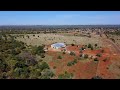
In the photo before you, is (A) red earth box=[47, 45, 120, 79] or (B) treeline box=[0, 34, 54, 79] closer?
(B) treeline box=[0, 34, 54, 79]

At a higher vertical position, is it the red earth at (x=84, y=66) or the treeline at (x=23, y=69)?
the treeline at (x=23, y=69)

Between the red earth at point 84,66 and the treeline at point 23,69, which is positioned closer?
the treeline at point 23,69

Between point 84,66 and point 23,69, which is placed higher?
point 23,69

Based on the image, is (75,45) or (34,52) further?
(75,45)

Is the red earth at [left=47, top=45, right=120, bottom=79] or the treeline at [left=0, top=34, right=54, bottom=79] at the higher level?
the treeline at [left=0, top=34, right=54, bottom=79]

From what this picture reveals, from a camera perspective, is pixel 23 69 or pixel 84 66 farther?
pixel 84 66
